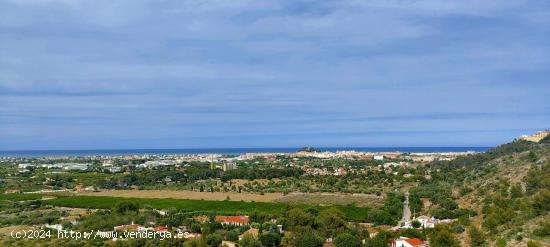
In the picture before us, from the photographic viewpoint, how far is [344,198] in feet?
210

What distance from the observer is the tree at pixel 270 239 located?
3444cm

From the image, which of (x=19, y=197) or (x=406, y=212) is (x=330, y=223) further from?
(x=19, y=197)

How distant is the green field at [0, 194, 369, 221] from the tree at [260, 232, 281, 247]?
43.7 feet

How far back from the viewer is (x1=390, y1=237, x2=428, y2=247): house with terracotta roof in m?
32.6

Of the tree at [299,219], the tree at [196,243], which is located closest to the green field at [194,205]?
the tree at [299,219]

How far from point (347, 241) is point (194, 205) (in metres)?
29.4

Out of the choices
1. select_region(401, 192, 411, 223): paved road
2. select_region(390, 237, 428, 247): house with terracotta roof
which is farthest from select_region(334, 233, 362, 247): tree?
select_region(401, 192, 411, 223): paved road

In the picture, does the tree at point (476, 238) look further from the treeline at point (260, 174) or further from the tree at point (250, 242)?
the treeline at point (260, 174)

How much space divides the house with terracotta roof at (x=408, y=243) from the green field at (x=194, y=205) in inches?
535

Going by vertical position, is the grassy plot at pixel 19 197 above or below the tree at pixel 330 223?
below

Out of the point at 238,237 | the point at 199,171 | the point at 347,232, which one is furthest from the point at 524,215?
the point at 199,171

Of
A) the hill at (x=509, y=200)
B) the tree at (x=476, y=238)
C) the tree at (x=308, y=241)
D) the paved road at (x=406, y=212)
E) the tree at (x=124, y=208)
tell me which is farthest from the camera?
the tree at (x=124, y=208)

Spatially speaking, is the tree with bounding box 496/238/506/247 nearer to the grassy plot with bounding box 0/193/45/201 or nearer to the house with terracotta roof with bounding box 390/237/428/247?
the house with terracotta roof with bounding box 390/237/428/247

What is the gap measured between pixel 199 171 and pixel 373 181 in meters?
35.8
